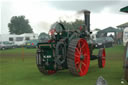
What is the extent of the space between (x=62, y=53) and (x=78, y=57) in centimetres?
59

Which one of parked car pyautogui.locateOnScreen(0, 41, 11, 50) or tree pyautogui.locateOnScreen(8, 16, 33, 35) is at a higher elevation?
tree pyautogui.locateOnScreen(8, 16, 33, 35)

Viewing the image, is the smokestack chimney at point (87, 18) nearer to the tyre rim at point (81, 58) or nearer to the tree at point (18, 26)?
the tyre rim at point (81, 58)

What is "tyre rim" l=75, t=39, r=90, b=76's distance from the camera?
22.6 feet

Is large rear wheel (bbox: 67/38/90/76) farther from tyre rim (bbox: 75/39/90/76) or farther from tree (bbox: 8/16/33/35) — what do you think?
tree (bbox: 8/16/33/35)

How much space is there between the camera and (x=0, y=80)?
6.78 meters

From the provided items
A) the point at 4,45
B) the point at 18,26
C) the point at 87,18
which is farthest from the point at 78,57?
the point at 18,26

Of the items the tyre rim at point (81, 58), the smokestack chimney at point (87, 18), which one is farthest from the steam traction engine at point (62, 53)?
the smokestack chimney at point (87, 18)

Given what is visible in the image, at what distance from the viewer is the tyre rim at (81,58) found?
6902mm

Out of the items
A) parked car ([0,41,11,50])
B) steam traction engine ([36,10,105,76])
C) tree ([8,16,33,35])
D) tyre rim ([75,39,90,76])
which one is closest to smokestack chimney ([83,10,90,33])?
steam traction engine ([36,10,105,76])

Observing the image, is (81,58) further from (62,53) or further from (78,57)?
(62,53)

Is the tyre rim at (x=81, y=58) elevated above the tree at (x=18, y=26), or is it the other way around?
the tree at (x=18, y=26)

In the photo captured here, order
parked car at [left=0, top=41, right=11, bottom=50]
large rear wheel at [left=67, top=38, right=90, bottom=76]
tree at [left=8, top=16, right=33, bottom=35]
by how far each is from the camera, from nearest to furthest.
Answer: large rear wheel at [left=67, top=38, right=90, bottom=76] < parked car at [left=0, top=41, right=11, bottom=50] < tree at [left=8, top=16, right=33, bottom=35]

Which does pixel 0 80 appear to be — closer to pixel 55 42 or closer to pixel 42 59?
pixel 42 59

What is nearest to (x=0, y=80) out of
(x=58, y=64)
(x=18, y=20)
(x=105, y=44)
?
(x=58, y=64)
